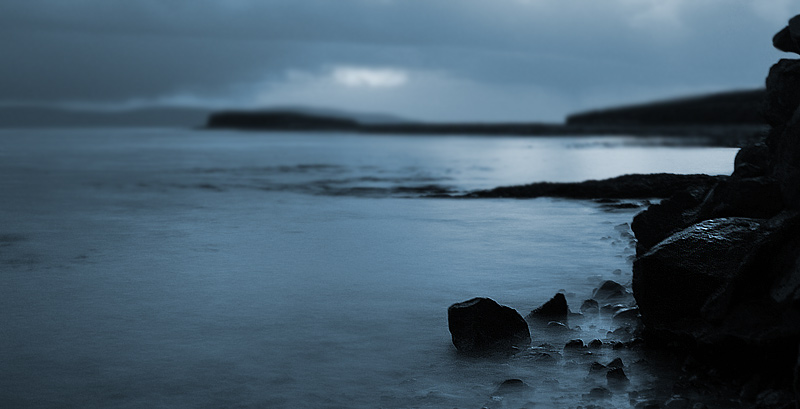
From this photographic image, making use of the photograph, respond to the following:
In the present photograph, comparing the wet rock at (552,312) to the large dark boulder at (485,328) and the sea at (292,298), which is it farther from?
the large dark boulder at (485,328)

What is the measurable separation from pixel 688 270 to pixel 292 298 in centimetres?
376

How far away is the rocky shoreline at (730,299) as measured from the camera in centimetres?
494

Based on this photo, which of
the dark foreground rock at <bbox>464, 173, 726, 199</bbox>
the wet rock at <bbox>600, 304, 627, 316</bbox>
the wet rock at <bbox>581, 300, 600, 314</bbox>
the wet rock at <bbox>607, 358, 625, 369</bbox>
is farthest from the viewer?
the dark foreground rock at <bbox>464, 173, 726, 199</bbox>

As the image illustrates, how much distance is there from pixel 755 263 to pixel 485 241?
6459 mm

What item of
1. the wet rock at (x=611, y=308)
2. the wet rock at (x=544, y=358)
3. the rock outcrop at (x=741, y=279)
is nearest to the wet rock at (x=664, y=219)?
the rock outcrop at (x=741, y=279)

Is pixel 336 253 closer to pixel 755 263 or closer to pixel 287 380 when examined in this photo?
pixel 287 380

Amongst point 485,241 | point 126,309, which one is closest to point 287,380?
point 126,309

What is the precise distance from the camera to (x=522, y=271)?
30.6 ft

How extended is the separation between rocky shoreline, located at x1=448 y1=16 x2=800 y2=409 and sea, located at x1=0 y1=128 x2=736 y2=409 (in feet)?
0.87

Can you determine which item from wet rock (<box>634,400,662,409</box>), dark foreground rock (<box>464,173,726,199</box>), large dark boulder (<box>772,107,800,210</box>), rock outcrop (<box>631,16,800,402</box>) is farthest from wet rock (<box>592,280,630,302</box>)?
dark foreground rock (<box>464,173,726,199</box>)

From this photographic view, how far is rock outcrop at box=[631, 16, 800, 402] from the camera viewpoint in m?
4.97

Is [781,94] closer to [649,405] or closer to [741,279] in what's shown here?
[741,279]

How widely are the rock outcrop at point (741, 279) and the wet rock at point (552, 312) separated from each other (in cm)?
95

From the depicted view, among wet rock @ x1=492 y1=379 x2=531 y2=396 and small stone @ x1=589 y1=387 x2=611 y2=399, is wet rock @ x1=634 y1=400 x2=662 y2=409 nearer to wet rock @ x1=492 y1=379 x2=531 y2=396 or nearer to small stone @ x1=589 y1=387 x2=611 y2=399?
small stone @ x1=589 y1=387 x2=611 y2=399
